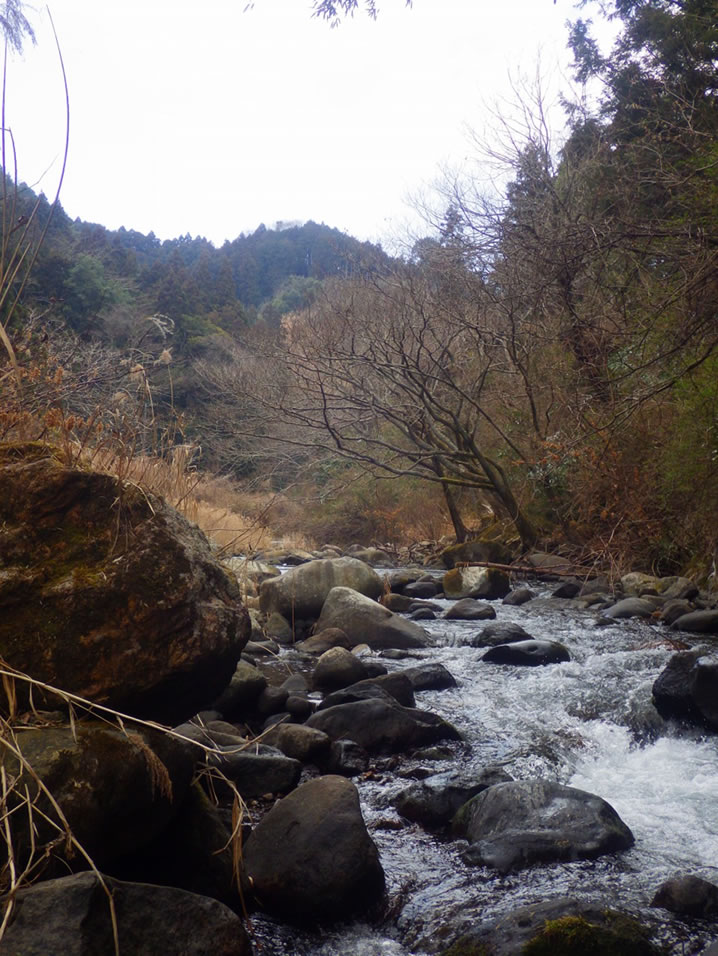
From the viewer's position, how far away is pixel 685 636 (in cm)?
711

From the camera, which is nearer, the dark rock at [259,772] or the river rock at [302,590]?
the dark rock at [259,772]

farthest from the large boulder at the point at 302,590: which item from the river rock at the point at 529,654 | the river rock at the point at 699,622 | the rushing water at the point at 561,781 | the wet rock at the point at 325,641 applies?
the river rock at the point at 699,622

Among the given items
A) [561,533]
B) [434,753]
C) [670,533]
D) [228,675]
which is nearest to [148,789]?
[228,675]

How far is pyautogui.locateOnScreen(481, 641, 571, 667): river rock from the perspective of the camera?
6523 millimetres

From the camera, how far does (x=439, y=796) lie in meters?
3.76

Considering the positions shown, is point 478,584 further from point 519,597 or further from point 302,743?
point 302,743

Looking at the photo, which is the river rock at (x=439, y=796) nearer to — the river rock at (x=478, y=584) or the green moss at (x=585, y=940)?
the green moss at (x=585, y=940)

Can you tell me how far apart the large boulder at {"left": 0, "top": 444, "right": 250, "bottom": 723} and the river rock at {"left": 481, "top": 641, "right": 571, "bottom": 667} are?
3.82 metres

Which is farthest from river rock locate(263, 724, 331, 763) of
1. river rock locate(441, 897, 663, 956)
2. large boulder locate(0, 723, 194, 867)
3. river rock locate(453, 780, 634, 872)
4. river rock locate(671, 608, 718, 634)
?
river rock locate(671, 608, 718, 634)

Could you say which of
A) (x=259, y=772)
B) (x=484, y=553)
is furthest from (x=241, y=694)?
→ (x=484, y=553)

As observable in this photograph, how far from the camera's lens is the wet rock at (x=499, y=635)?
24.0 feet

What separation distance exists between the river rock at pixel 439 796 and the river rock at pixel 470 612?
481 centimetres

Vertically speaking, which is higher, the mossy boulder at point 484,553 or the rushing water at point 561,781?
the mossy boulder at point 484,553

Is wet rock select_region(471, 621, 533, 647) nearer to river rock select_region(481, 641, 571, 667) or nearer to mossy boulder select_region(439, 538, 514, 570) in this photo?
river rock select_region(481, 641, 571, 667)
